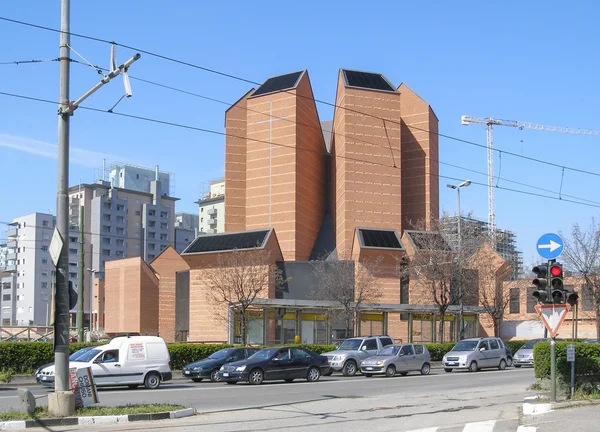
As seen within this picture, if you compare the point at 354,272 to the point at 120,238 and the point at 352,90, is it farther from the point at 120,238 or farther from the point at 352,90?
the point at 120,238

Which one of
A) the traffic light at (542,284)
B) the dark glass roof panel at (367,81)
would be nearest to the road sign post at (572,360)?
the traffic light at (542,284)

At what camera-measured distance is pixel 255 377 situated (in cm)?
2766

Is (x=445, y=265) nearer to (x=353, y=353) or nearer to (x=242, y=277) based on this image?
(x=242, y=277)

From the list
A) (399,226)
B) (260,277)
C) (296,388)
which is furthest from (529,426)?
(399,226)

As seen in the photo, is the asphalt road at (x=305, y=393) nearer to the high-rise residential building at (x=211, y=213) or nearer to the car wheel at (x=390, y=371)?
the car wheel at (x=390, y=371)

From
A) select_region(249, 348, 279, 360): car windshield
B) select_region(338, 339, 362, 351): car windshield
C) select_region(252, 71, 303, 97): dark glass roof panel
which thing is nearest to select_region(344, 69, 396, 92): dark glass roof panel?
select_region(252, 71, 303, 97): dark glass roof panel

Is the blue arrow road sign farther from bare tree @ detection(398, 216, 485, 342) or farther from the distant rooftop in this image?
the distant rooftop

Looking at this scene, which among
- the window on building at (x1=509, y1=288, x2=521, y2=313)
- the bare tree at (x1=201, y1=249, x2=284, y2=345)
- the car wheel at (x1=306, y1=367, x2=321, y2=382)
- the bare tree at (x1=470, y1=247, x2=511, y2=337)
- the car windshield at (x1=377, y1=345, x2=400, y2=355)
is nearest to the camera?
the car wheel at (x1=306, y1=367, x2=321, y2=382)

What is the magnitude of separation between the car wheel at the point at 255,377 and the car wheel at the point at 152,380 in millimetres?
3423

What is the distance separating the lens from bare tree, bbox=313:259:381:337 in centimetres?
4775

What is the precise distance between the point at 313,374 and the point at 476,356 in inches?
412

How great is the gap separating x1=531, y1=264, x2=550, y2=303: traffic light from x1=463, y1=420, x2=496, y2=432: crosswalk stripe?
127 inches

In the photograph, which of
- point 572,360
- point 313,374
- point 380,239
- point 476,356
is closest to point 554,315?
point 572,360

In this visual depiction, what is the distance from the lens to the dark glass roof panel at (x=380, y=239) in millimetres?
58281
